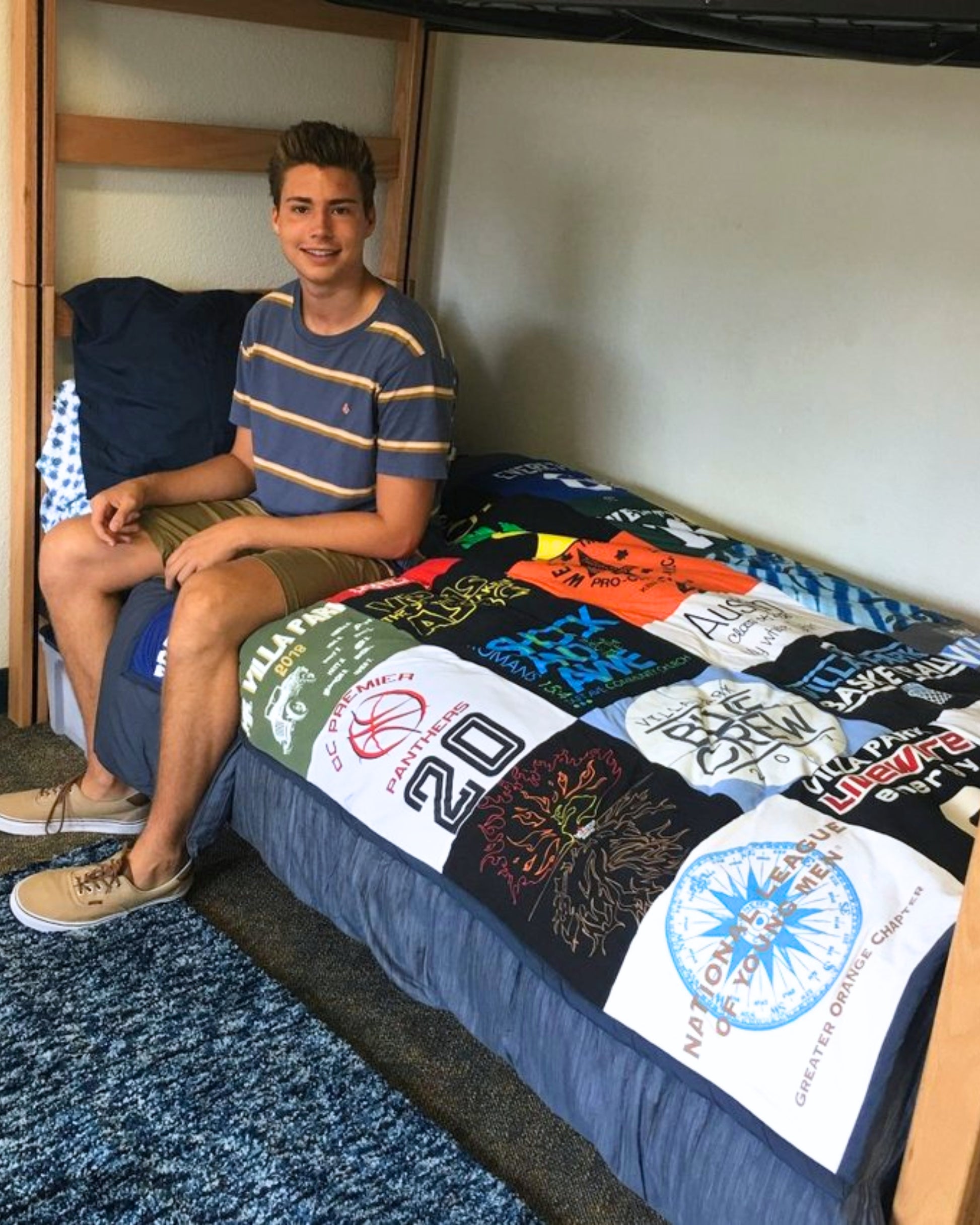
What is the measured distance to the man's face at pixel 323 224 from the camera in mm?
2006

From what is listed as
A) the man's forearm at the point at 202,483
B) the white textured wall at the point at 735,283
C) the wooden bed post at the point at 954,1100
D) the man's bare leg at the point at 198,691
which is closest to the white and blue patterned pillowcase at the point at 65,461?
the man's forearm at the point at 202,483

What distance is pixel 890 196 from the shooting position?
2.18m

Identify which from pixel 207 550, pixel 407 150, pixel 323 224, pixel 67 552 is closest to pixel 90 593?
pixel 67 552

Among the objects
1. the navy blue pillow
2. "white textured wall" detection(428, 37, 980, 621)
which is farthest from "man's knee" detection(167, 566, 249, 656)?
"white textured wall" detection(428, 37, 980, 621)

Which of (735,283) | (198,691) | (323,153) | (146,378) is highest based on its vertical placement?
(323,153)

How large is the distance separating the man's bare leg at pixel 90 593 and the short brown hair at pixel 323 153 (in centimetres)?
59

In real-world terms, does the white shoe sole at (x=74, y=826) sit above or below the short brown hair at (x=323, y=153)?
below

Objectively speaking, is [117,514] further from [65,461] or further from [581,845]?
[581,845]

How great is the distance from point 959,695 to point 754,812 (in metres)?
0.48

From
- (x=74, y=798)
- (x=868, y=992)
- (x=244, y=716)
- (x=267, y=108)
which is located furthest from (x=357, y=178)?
(x=868, y=992)

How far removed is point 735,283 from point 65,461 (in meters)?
1.21

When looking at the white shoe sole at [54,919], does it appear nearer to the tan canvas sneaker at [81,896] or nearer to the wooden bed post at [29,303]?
the tan canvas sneaker at [81,896]

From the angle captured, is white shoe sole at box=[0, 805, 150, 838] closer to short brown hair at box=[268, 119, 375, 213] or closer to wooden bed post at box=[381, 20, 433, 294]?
short brown hair at box=[268, 119, 375, 213]

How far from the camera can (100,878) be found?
6.37 feet
